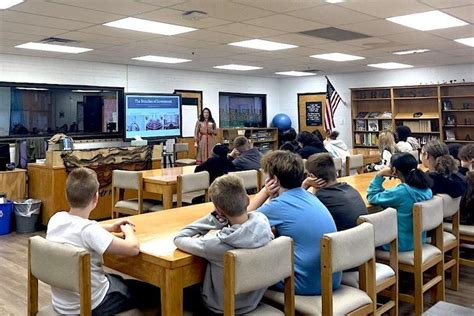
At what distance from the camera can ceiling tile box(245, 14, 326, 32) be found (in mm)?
5258

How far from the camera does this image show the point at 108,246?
2.09 meters

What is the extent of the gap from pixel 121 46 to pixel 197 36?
1423 millimetres

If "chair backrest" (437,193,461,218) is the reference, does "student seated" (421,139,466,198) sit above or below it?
above

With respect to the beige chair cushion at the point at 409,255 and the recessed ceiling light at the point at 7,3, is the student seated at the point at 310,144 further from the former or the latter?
the recessed ceiling light at the point at 7,3

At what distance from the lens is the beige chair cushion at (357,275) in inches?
102

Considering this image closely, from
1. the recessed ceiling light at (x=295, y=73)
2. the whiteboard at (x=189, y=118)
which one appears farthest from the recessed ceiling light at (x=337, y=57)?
the whiteboard at (x=189, y=118)

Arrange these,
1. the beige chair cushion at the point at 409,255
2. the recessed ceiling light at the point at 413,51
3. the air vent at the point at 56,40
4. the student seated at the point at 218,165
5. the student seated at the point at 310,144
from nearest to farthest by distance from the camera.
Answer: the beige chair cushion at the point at 409,255
the student seated at the point at 218,165
the student seated at the point at 310,144
the air vent at the point at 56,40
the recessed ceiling light at the point at 413,51

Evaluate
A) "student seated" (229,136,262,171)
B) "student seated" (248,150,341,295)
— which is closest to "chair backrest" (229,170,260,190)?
"student seated" (229,136,262,171)

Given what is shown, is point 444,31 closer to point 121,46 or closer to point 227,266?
point 121,46

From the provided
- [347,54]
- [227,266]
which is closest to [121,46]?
[347,54]

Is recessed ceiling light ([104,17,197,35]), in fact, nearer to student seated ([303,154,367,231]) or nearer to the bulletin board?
student seated ([303,154,367,231])

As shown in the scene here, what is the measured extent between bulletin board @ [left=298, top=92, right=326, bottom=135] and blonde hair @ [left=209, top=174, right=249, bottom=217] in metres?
10.1

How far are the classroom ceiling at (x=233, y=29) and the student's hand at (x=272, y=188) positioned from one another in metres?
2.45

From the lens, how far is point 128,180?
4793 millimetres
